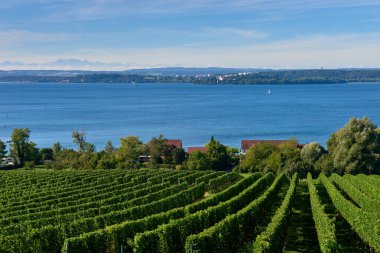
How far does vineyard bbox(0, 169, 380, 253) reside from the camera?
19.9 m

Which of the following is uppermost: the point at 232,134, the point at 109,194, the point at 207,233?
the point at 207,233

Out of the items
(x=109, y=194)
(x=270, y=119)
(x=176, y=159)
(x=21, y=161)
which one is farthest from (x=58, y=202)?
(x=270, y=119)

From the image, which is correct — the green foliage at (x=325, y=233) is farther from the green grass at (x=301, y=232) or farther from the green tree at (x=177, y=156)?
the green tree at (x=177, y=156)

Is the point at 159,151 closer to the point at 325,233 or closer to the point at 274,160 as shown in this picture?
the point at 274,160

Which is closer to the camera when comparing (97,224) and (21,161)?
(97,224)

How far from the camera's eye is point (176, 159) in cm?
7169

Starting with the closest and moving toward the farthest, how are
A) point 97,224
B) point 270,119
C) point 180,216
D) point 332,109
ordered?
point 97,224, point 180,216, point 270,119, point 332,109

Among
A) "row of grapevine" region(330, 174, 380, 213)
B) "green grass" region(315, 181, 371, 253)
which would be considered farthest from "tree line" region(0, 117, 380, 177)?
"green grass" region(315, 181, 371, 253)

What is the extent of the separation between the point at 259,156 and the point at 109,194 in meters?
34.6

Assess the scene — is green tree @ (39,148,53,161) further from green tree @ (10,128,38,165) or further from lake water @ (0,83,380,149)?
lake water @ (0,83,380,149)

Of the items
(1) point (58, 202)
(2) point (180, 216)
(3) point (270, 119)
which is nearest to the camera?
(2) point (180, 216)

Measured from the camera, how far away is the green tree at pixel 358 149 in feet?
185

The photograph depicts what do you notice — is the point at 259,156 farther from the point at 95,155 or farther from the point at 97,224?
the point at 97,224

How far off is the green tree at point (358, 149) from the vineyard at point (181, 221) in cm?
1764
